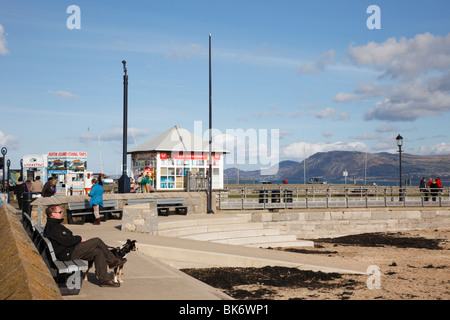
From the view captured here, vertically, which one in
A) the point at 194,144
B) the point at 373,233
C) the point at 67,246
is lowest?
the point at 373,233

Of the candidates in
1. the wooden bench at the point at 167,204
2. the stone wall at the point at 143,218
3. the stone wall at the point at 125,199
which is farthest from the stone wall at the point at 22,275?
the wooden bench at the point at 167,204

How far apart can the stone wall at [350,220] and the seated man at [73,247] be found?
15498 mm

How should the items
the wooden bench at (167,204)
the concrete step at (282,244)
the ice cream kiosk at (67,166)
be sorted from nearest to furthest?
1. the concrete step at (282,244)
2. the wooden bench at (167,204)
3. the ice cream kiosk at (67,166)

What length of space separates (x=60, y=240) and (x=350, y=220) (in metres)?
20.3

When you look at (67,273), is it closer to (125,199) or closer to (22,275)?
(22,275)

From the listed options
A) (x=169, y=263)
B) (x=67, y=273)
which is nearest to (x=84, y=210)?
(x=169, y=263)

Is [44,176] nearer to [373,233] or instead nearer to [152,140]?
[152,140]

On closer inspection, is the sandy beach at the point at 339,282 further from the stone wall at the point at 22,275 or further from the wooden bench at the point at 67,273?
the stone wall at the point at 22,275

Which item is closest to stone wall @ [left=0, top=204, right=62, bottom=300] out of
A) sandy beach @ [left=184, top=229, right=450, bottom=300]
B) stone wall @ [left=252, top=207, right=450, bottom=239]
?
sandy beach @ [left=184, top=229, right=450, bottom=300]

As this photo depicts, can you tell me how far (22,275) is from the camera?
5.93 meters

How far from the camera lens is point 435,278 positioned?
43.4ft

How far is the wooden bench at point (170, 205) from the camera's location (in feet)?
66.3
